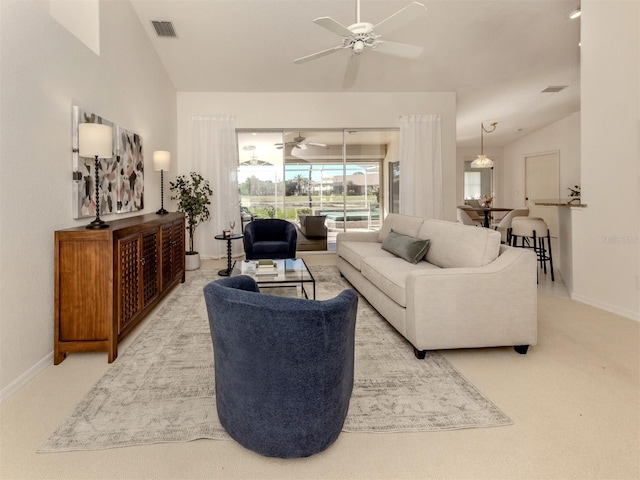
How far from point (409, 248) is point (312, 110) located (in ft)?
12.7

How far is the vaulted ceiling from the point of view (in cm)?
435

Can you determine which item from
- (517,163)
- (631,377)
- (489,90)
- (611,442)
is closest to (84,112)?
(611,442)

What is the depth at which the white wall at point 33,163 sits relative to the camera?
6.74 feet

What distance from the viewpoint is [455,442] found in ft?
5.23

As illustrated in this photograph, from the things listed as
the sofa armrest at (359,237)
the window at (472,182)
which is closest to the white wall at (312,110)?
the sofa armrest at (359,237)

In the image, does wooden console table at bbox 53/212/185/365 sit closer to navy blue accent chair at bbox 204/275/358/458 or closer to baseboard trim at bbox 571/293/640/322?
navy blue accent chair at bbox 204/275/358/458

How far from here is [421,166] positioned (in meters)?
6.62

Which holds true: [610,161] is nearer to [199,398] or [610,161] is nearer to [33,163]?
[199,398]

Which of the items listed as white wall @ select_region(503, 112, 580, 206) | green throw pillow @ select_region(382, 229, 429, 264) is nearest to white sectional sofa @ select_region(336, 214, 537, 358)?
green throw pillow @ select_region(382, 229, 429, 264)

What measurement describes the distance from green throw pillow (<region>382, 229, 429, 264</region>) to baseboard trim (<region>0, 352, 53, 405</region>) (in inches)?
113

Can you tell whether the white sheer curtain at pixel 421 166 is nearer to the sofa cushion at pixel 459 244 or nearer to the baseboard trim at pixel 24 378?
the sofa cushion at pixel 459 244

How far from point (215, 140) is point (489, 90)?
4835 mm

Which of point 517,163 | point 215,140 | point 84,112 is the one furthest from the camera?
point 517,163

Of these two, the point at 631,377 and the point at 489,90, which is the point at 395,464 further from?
the point at 489,90
